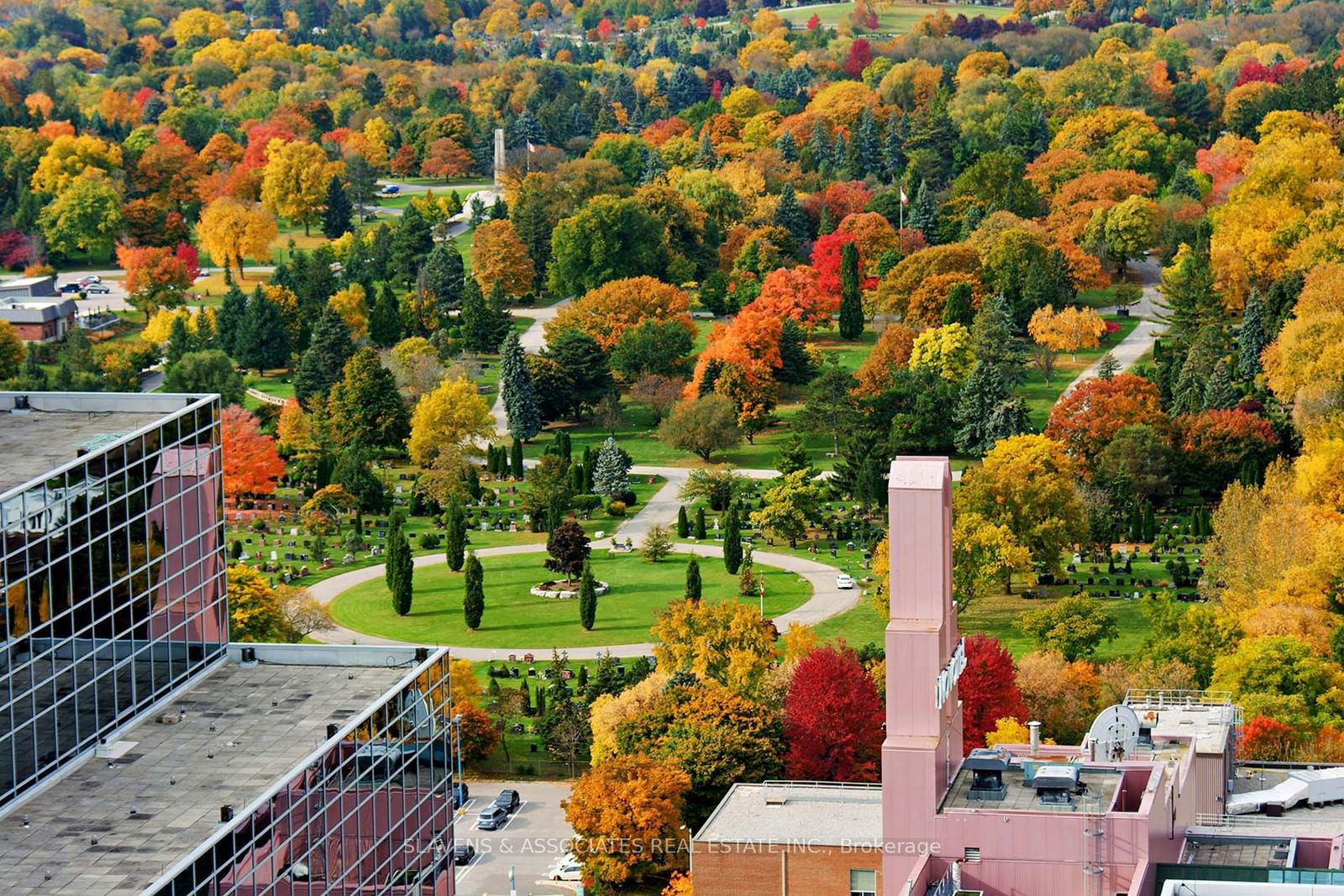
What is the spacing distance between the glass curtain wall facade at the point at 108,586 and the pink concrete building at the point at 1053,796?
45.5 ft

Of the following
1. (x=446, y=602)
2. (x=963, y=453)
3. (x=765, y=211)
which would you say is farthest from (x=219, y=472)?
(x=765, y=211)

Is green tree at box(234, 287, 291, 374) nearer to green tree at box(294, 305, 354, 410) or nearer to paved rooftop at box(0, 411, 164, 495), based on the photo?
green tree at box(294, 305, 354, 410)

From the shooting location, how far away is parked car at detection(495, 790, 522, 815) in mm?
101812

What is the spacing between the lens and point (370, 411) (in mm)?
152375

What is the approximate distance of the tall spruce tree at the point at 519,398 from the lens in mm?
152125

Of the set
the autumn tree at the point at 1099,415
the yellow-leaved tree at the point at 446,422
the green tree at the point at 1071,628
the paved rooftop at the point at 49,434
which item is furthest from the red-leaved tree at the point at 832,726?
the yellow-leaved tree at the point at 446,422

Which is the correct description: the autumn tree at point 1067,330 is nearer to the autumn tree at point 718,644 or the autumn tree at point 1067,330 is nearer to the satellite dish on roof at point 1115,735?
the autumn tree at point 718,644

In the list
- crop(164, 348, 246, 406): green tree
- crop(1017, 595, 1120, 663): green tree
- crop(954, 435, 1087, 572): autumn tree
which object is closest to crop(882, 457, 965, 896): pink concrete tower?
crop(1017, 595, 1120, 663): green tree

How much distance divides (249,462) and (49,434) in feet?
268

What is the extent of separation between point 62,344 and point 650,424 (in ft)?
120

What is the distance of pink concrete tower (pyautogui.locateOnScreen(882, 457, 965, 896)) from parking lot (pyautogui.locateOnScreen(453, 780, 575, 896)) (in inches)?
1183

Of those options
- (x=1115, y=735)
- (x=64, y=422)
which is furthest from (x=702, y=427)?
(x=64, y=422)

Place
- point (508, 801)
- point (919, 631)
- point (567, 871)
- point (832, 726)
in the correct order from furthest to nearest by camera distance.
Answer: point (508, 801) → point (832, 726) → point (567, 871) → point (919, 631)

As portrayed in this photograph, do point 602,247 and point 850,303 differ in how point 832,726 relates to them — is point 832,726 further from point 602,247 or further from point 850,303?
point 602,247
